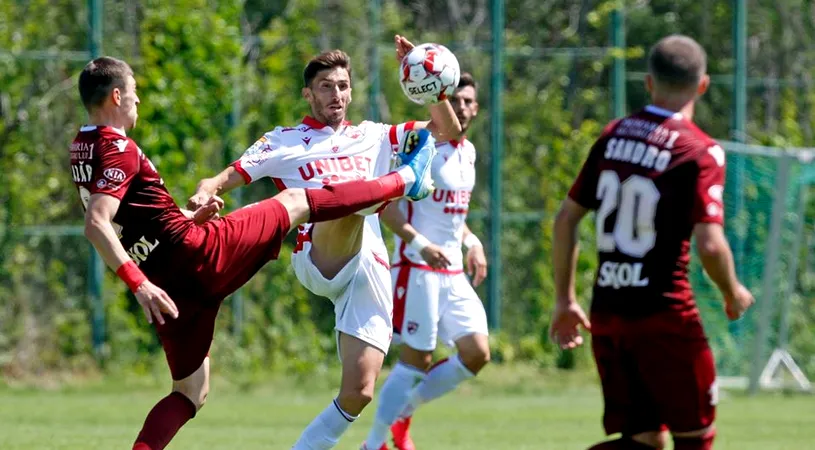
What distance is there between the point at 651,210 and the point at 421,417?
7444mm

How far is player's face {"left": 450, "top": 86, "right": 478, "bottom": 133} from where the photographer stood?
9.80m

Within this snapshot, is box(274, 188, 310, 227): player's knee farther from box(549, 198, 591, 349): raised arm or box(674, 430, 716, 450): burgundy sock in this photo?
box(674, 430, 716, 450): burgundy sock

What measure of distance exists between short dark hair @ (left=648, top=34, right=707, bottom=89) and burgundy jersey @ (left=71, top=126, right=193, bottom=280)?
240 cm

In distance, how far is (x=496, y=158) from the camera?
16.3 meters

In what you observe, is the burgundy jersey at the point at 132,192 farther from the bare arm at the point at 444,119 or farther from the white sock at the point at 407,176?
the bare arm at the point at 444,119

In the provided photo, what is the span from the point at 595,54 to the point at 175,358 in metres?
10.9

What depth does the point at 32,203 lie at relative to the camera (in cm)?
1439

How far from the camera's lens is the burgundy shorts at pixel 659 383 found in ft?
17.9

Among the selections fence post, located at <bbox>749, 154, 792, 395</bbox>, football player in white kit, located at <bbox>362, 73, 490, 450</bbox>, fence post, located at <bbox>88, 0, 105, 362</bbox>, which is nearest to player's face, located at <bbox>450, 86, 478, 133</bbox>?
football player in white kit, located at <bbox>362, 73, 490, 450</bbox>

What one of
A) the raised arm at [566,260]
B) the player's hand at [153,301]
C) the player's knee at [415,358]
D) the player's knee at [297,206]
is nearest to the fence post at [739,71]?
the player's knee at [415,358]

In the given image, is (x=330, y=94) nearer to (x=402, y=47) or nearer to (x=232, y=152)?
(x=402, y=47)

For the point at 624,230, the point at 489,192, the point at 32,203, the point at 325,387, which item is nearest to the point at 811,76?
the point at 489,192

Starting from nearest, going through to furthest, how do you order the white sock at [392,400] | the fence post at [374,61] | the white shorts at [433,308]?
1. the white sock at [392,400]
2. the white shorts at [433,308]
3. the fence post at [374,61]

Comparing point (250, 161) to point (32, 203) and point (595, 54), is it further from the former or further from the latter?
point (595, 54)
